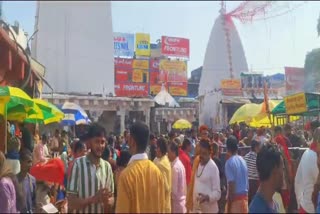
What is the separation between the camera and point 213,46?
140 ft

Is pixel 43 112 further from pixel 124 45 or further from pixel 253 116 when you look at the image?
Answer: pixel 124 45

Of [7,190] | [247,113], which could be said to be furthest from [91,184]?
[247,113]

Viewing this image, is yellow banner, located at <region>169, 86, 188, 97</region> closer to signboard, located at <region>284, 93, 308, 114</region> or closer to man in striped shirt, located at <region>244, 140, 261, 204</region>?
signboard, located at <region>284, 93, 308, 114</region>

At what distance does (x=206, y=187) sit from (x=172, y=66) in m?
49.9

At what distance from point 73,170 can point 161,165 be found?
5.41ft

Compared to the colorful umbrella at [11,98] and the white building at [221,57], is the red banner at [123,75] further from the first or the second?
the colorful umbrella at [11,98]

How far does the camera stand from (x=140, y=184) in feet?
10.5

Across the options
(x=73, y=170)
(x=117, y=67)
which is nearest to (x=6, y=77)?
(x=73, y=170)

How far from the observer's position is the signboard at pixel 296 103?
9.73 m

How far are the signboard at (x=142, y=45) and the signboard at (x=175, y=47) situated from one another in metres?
1.88

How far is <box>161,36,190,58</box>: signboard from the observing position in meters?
54.9

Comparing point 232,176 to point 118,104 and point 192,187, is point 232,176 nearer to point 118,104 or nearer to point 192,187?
point 192,187

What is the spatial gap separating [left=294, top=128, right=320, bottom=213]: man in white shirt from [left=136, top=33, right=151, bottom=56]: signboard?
49792 mm

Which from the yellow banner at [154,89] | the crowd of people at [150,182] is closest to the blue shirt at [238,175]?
the crowd of people at [150,182]
